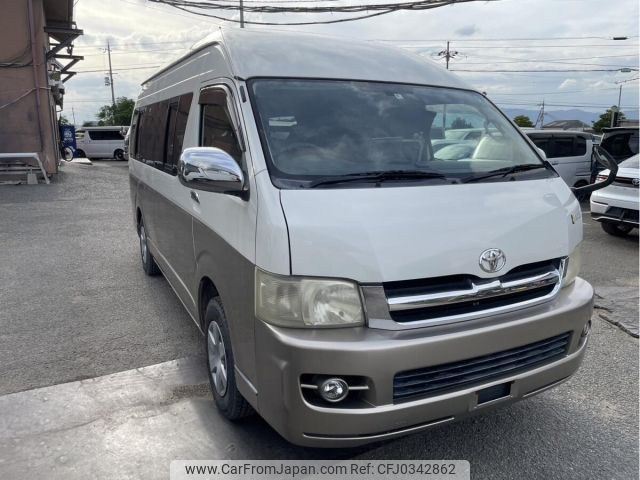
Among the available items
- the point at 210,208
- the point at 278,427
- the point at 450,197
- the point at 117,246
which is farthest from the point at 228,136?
the point at 117,246

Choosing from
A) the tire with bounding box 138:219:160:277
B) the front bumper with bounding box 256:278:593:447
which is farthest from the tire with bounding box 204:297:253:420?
the tire with bounding box 138:219:160:277

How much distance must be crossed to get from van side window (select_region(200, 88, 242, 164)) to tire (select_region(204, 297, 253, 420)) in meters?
0.88

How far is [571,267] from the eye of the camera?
2834 millimetres

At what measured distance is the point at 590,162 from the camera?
11.6 metres

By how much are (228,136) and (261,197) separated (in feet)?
2.32

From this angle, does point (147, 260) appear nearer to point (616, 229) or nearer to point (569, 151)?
point (616, 229)

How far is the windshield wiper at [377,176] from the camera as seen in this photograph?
8.23 ft

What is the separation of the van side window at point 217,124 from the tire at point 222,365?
0.88 m

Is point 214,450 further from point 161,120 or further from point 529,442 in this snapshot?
point 161,120

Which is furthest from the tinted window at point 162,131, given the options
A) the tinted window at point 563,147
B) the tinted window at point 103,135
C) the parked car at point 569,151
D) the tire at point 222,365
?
the tinted window at point 103,135

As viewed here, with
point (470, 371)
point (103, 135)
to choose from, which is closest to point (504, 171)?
point (470, 371)

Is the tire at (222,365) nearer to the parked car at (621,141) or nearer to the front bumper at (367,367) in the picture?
the front bumper at (367,367)

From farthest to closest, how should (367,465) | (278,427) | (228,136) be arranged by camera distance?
(228,136) → (367,465) → (278,427)

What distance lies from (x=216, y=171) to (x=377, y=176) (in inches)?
31.9
